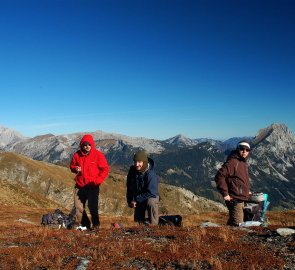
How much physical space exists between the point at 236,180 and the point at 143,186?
414 centimetres

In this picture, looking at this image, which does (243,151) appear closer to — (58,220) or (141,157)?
(141,157)

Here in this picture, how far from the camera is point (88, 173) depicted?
1762 cm

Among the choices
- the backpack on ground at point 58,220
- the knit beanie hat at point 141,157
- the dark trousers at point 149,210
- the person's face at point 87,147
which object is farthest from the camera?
the backpack on ground at point 58,220

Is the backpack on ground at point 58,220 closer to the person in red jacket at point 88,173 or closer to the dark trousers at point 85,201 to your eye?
the dark trousers at point 85,201

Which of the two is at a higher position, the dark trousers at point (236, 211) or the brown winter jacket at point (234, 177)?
the brown winter jacket at point (234, 177)

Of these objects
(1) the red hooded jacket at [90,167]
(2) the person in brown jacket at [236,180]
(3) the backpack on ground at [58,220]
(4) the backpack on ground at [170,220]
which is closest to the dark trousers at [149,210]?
(4) the backpack on ground at [170,220]

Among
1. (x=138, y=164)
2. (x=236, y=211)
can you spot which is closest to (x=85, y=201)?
(x=138, y=164)

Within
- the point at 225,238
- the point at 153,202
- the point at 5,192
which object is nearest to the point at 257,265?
the point at 225,238

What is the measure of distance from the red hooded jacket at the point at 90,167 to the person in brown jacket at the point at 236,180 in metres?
5.97

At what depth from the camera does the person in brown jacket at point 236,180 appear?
47.2 ft

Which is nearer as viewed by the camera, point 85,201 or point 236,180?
point 236,180

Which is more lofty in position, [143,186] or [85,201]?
[143,186]

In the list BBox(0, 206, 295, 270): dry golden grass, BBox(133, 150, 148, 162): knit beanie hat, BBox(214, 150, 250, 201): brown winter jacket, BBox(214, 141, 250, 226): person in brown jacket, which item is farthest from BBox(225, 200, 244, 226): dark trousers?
BBox(133, 150, 148, 162): knit beanie hat

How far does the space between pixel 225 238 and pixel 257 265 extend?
10.2 feet
